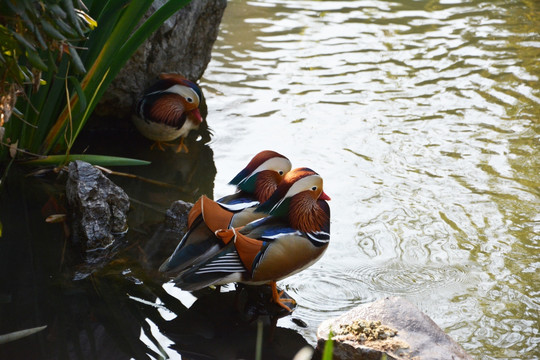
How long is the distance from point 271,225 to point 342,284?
594 mm

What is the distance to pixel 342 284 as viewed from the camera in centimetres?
375

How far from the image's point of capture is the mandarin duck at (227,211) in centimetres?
342

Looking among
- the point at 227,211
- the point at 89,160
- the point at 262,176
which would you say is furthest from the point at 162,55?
the point at 227,211

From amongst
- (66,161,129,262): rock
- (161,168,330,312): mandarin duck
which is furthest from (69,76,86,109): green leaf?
(161,168,330,312): mandarin duck

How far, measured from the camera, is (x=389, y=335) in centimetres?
301

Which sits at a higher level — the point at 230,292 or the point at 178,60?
the point at 178,60

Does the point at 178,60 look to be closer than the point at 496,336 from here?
No

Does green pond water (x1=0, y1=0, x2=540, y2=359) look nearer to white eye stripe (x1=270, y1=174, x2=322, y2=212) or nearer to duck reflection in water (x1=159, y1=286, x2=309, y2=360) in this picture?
duck reflection in water (x1=159, y1=286, x2=309, y2=360)

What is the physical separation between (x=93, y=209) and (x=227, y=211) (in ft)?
2.77

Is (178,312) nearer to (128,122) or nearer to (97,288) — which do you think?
(97,288)

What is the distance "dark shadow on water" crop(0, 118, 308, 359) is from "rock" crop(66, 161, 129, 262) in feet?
0.25

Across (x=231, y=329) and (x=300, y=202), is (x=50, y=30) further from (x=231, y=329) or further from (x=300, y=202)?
(x=231, y=329)

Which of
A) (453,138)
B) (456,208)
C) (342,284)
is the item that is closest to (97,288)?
(342,284)

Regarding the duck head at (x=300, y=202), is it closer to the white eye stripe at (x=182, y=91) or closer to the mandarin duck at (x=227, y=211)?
the mandarin duck at (x=227, y=211)
